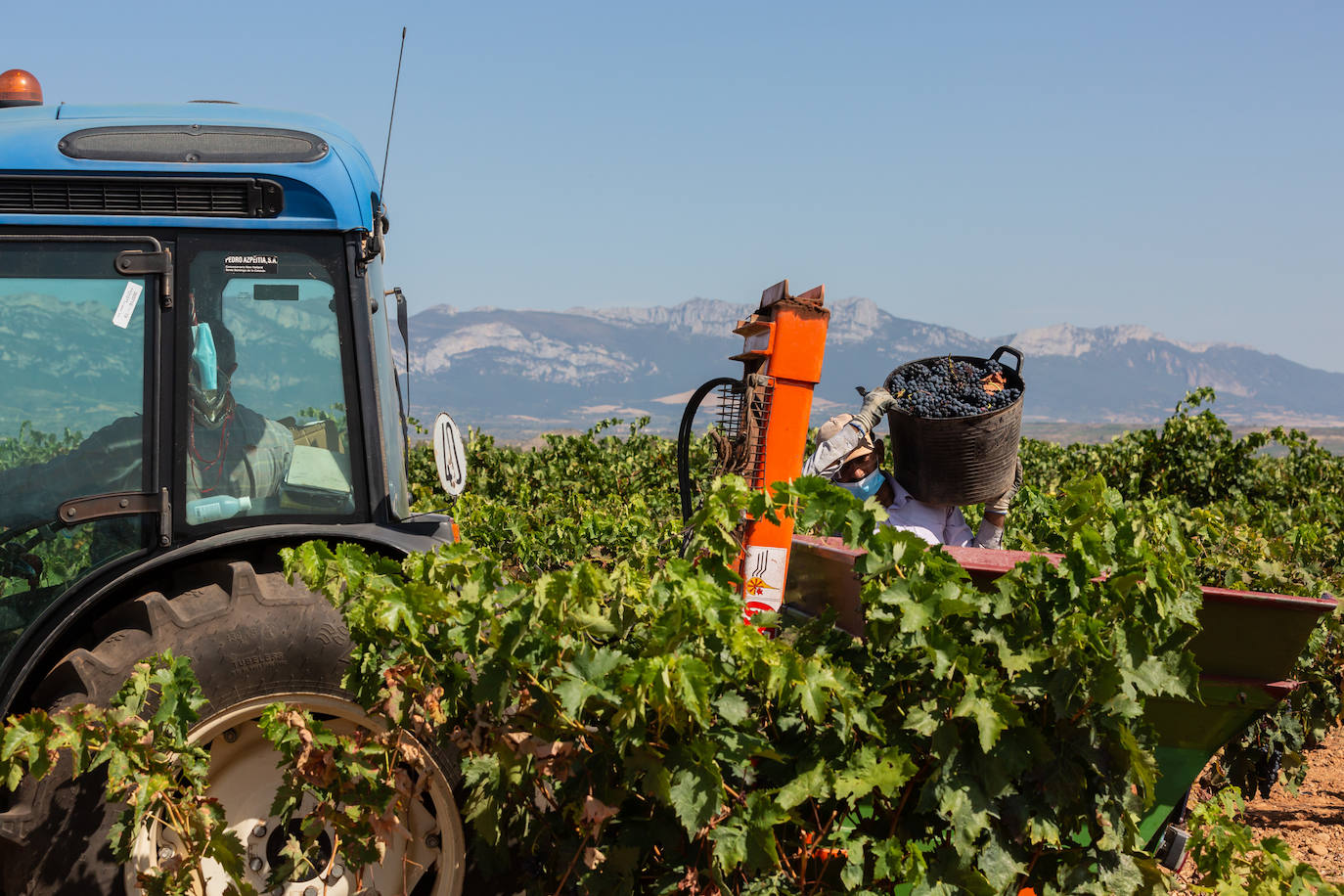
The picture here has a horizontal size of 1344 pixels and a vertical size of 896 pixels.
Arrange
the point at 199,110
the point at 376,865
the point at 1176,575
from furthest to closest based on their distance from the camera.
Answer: the point at 199,110 → the point at 376,865 → the point at 1176,575

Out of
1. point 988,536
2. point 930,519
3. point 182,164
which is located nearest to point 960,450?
point 930,519

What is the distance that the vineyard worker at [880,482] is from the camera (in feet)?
12.3

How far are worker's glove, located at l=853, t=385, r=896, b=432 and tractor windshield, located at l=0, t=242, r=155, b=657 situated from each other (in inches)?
87.7

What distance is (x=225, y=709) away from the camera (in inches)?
118

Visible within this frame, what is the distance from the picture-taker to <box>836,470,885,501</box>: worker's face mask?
14.2 feet

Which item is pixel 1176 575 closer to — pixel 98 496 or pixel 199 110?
pixel 98 496

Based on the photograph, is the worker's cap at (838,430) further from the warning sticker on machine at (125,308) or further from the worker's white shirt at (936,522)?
the warning sticker on machine at (125,308)

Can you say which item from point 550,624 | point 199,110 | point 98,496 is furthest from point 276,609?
point 199,110

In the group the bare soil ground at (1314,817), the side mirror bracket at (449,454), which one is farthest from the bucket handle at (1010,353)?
the bare soil ground at (1314,817)

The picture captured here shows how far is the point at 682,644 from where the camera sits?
2.35m

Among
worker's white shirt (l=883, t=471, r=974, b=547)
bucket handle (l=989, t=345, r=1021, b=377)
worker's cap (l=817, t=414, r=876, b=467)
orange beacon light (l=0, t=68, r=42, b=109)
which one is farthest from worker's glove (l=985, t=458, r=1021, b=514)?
orange beacon light (l=0, t=68, r=42, b=109)

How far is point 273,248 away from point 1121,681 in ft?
8.55

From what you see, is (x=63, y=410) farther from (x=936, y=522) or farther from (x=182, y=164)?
(x=936, y=522)

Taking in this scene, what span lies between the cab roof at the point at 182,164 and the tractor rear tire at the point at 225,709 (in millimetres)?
1063
